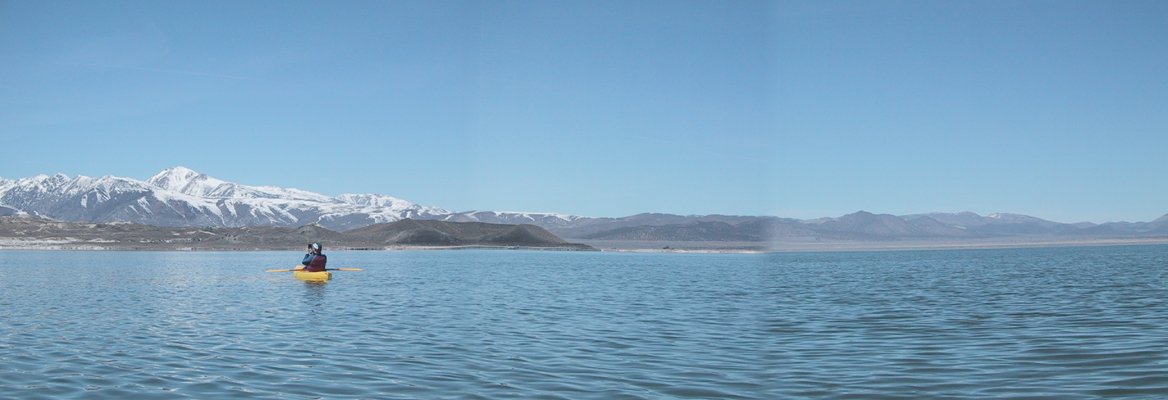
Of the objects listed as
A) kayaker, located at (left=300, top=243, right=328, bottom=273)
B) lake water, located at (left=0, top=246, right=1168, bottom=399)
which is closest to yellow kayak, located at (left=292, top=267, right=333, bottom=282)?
kayaker, located at (left=300, top=243, right=328, bottom=273)

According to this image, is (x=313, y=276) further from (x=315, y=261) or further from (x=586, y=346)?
(x=586, y=346)

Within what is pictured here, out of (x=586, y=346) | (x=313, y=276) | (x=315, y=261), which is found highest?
(x=315, y=261)

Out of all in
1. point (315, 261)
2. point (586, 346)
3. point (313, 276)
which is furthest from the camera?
point (315, 261)

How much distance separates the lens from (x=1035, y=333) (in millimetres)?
23438

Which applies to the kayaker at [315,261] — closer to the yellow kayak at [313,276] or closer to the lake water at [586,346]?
the yellow kayak at [313,276]

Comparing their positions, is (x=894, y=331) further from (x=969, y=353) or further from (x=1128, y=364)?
(x=1128, y=364)

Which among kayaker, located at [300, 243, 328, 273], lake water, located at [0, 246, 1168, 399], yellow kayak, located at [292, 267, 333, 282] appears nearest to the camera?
lake water, located at [0, 246, 1168, 399]

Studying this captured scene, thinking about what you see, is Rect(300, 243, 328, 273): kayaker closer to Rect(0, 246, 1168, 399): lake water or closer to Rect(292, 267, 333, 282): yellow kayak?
Rect(292, 267, 333, 282): yellow kayak

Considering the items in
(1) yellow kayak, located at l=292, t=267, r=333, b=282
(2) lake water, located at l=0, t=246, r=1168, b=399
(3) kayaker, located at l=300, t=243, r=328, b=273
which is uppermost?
(3) kayaker, located at l=300, t=243, r=328, b=273

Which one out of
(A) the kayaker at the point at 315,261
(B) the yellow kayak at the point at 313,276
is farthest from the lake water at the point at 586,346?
(A) the kayaker at the point at 315,261

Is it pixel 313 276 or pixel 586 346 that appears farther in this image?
pixel 313 276

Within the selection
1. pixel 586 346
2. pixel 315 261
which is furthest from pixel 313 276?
pixel 586 346

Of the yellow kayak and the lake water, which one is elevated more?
the yellow kayak

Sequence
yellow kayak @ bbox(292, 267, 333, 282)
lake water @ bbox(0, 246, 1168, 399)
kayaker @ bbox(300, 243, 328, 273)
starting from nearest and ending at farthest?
lake water @ bbox(0, 246, 1168, 399), yellow kayak @ bbox(292, 267, 333, 282), kayaker @ bbox(300, 243, 328, 273)
